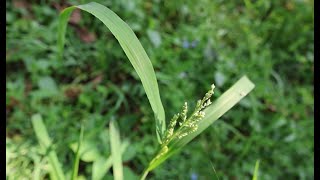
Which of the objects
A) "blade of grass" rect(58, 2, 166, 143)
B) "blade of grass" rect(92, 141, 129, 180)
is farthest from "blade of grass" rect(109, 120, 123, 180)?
"blade of grass" rect(58, 2, 166, 143)

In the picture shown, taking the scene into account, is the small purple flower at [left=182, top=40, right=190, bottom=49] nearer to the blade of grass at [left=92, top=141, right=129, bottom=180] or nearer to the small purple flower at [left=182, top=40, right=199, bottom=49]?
the small purple flower at [left=182, top=40, right=199, bottom=49]

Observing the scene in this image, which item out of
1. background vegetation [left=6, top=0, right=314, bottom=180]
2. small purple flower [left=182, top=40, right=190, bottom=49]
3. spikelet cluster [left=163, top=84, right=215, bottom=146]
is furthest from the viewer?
small purple flower [left=182, top=40, right=190, bottom=49]

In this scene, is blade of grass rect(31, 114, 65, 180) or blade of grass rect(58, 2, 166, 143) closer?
blade of grass rect(58, 2, 166, 143)

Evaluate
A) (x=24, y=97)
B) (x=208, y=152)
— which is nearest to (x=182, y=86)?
(x=208, y=152)

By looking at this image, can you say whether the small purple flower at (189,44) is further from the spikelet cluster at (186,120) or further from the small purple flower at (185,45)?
the spikelet cluster at (186,120)

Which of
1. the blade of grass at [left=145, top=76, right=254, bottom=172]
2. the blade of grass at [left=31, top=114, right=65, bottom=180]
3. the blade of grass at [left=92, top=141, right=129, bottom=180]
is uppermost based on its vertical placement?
the blade of grass at [left=31, top=114, right=65, bottom=180]

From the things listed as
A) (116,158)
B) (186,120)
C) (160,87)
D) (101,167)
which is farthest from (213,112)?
(160,87)

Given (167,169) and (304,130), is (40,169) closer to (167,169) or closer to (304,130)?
(167,169)

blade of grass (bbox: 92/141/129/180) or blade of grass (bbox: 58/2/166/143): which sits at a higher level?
blade of grass (bbox: 58/2/166/143)
